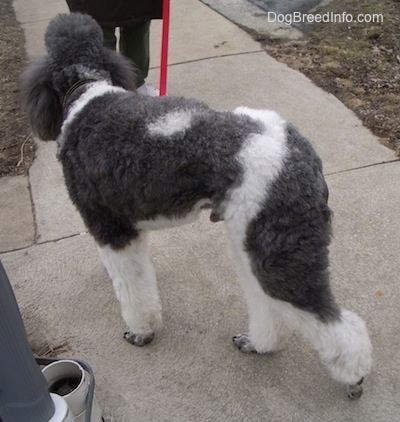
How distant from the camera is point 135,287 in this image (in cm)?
258

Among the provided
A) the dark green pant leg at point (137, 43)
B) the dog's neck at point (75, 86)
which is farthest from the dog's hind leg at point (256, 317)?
the dark green pant leg at point (137, 43)

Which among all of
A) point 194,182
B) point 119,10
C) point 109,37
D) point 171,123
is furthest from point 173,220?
point 109,37

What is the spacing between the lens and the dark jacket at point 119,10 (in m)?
3.46

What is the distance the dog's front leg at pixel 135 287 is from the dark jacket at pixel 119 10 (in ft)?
5.92

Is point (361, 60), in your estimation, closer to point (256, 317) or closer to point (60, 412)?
point (256, 317)

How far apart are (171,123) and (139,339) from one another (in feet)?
4.06

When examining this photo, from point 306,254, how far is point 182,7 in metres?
5.96

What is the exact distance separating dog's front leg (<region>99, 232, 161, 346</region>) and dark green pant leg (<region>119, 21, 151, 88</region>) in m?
1.71

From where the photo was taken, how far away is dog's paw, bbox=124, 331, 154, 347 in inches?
106

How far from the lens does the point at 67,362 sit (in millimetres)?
2129

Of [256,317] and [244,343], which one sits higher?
[256,317]

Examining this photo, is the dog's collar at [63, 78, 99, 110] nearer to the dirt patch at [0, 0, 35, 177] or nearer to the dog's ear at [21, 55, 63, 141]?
the dog's ear at [21, 55, 63, 141]

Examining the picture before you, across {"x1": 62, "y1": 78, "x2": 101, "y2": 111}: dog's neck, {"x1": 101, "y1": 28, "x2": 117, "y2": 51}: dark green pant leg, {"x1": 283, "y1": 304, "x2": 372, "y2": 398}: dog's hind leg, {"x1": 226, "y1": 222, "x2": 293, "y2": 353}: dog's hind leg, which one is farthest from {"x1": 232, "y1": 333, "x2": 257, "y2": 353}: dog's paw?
{"x1": 101, "y1": 28, "x2": 117, "y2": 51}: dark green pant leg

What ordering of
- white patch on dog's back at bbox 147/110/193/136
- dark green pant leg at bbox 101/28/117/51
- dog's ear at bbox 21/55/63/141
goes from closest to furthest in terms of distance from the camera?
1. white patch on dog's back at bbox 147/110/193/136
2. dog's ear at bbox 21/55/63/141
3. dark green pant leg at bbox 101/28/117/51
